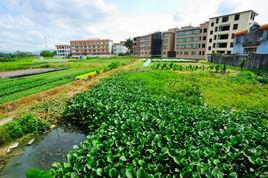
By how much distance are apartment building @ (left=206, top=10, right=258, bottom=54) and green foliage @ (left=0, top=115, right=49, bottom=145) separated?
54.5 m

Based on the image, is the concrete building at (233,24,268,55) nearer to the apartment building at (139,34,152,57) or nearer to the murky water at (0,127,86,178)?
the murky water at (0,127,86,178)

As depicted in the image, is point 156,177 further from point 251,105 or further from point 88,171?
point 251,105

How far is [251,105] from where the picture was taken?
37.6ft

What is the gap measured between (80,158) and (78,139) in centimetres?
437

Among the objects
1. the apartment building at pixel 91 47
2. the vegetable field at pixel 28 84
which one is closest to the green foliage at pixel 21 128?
the vegetable field at pixel 28 84

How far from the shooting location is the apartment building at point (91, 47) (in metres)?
118

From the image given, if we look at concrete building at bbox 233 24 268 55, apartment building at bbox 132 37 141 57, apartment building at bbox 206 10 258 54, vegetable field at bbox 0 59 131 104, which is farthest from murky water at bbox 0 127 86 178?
apartment building at bbox 132 37 141 57

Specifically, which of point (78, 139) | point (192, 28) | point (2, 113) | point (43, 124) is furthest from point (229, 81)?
point (192, 28)

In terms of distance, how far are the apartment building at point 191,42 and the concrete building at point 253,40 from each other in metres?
18.8

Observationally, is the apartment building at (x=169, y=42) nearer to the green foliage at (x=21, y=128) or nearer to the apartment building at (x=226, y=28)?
the apartment building at (x=226, y=28)

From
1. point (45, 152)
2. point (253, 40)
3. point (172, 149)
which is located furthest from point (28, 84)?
point (253, 40)

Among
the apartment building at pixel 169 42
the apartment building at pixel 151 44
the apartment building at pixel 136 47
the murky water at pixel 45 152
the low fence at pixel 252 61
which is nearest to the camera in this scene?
the murky water at pixel 45 152

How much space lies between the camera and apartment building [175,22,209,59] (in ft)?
209

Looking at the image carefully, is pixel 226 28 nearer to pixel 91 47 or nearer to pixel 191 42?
pixel 191 42
